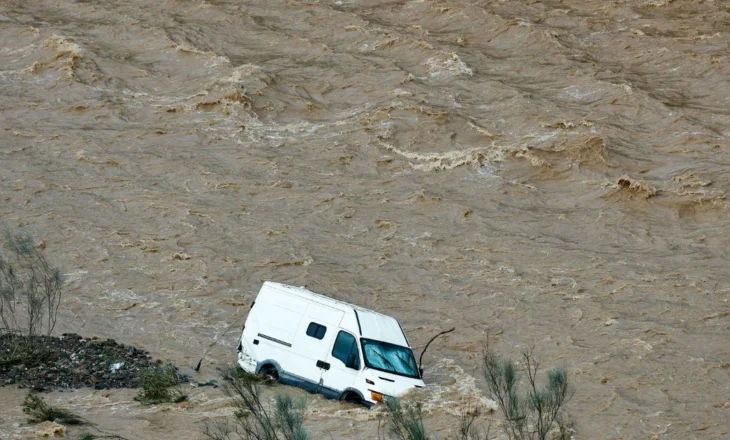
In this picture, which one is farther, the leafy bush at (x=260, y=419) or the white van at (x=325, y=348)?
the white van at (x=325, y=348)

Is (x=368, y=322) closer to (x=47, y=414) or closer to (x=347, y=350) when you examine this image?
(x=347, y=350)

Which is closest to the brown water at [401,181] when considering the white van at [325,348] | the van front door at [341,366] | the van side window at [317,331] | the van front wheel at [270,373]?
the van front door at [341,366]

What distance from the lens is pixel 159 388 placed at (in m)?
15.9

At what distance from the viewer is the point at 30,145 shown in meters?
30.7

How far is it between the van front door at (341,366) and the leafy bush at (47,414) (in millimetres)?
3664

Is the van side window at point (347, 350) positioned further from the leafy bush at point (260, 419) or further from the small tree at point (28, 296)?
the small tree at point (28, 296)

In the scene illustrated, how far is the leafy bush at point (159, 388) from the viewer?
1589 cm

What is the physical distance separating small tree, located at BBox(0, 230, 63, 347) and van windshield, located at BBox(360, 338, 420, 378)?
5.43 meters

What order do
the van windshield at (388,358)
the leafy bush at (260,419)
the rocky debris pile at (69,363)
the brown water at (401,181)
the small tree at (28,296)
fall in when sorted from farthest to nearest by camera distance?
1. the brown water at (401,181)
2. the small tree at (28,296)
3. the rocky debris pile at (69,363)
4. the van windshield at (388,358)
5. the leafy bush at (260,419)

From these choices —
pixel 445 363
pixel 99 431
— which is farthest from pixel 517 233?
pixel 99 431

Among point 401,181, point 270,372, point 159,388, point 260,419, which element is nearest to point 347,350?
point 270,372

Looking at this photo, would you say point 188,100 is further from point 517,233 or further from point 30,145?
point 517,233

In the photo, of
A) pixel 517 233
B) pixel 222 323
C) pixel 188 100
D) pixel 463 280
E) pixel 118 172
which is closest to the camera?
pixel 222 323

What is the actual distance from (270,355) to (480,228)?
9.48 m
